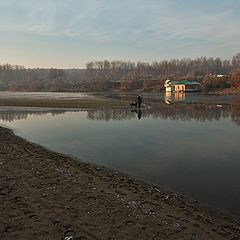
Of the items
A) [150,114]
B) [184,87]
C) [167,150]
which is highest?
[167,150]

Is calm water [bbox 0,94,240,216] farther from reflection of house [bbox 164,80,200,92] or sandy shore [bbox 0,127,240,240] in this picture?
reflection of house [bbox 164,80,200,92]

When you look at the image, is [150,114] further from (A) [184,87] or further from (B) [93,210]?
(A) [184,87]

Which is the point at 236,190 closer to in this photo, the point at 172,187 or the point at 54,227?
the point at 172,187

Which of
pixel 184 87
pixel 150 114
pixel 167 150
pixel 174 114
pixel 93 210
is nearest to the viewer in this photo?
pixel 93 210

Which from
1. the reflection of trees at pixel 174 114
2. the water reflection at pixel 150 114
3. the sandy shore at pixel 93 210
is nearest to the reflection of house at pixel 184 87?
the water reflection at pixel 150 114

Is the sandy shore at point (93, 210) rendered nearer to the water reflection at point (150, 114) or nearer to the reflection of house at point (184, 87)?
the water reflection at point (150, 114)

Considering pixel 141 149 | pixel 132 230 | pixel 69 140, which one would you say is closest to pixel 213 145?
pixel 141 149

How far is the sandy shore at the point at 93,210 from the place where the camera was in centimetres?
741

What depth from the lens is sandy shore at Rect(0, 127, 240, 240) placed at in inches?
292

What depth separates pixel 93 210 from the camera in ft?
28.6

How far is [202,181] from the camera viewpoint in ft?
42.1

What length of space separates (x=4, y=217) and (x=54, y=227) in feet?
4.35

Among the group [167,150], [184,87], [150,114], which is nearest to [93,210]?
[167,150]

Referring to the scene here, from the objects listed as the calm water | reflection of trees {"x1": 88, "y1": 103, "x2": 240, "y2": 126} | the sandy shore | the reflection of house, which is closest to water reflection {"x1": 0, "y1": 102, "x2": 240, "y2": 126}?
reflection of trees {"x1": 88, "y1": 103, "x2": 240, "y2": 126}
